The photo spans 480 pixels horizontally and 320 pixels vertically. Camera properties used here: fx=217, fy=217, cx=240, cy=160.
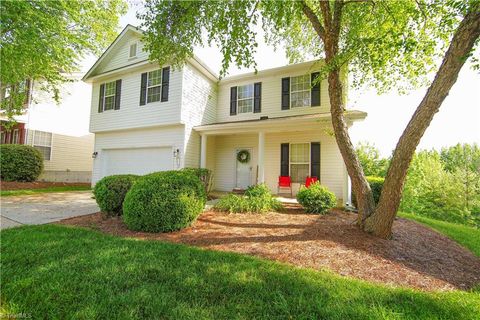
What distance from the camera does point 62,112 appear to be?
50.8 feet

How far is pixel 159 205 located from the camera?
15.6ft

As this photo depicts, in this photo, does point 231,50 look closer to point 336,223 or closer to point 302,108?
point 336,223

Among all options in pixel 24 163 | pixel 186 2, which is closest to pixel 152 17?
pixel 186 2

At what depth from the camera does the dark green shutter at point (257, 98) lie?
10961mm

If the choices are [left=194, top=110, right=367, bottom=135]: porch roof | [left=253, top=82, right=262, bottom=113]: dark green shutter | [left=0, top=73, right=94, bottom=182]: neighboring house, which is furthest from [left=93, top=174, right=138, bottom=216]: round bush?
[left=0, top=73, right=94, bottom=182]: neighboring house

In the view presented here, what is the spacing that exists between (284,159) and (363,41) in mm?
6254

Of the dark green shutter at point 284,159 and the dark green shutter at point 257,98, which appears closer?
the dark green shutter at point 284,159

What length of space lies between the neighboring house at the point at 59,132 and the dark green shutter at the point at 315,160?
14751 millimetres

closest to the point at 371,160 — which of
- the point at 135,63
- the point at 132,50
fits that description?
the point at 135,63

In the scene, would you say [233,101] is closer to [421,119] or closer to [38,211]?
[421,119]

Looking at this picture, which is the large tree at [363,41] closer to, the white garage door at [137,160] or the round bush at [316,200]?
the round bush at [316,200]

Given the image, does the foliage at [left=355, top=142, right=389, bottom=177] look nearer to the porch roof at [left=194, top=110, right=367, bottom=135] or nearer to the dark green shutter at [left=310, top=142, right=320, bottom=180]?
the dark green shutter at [left=310, top=142, right=320, bottom=180]

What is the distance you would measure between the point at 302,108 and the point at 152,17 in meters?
6.91

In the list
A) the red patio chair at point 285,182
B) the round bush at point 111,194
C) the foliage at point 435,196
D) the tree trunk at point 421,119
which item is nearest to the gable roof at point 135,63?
the red patio chair at point 285,182
